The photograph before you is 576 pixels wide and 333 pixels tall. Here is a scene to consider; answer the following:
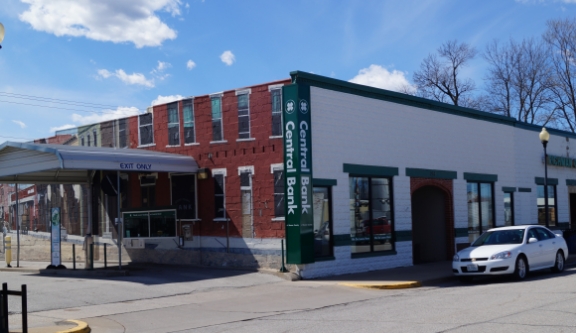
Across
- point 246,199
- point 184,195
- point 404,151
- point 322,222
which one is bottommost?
point 322,222

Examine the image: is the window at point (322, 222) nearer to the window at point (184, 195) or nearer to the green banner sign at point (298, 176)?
the green banner sign at point (298, 176)

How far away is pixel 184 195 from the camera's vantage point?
22.0 m

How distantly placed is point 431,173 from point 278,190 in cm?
727

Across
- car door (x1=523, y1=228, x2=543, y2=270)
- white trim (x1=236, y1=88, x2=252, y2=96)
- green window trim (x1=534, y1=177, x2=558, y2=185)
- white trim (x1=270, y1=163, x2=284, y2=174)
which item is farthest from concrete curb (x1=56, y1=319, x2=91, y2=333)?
green window trim (x1=534, y1=177, x2=558, y2=185)

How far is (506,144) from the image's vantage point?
96.5 ft

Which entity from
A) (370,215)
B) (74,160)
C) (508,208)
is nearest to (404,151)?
(370,215)

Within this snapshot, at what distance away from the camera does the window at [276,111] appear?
19422 mm

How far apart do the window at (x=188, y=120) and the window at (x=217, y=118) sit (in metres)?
1.02

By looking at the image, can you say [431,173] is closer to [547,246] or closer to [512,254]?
[547,246]

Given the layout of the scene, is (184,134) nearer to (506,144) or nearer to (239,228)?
(239,228)

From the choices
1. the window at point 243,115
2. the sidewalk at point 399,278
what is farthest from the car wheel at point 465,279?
the window at point 243,115

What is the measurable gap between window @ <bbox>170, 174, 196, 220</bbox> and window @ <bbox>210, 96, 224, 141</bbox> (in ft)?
5.55

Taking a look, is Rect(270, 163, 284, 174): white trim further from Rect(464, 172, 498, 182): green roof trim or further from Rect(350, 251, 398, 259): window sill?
Rect(464, 172, 498, 182): green roof trim

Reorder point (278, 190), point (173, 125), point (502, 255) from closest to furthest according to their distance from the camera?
point (502, 255) → point (278, 190) → point (173, 125)
